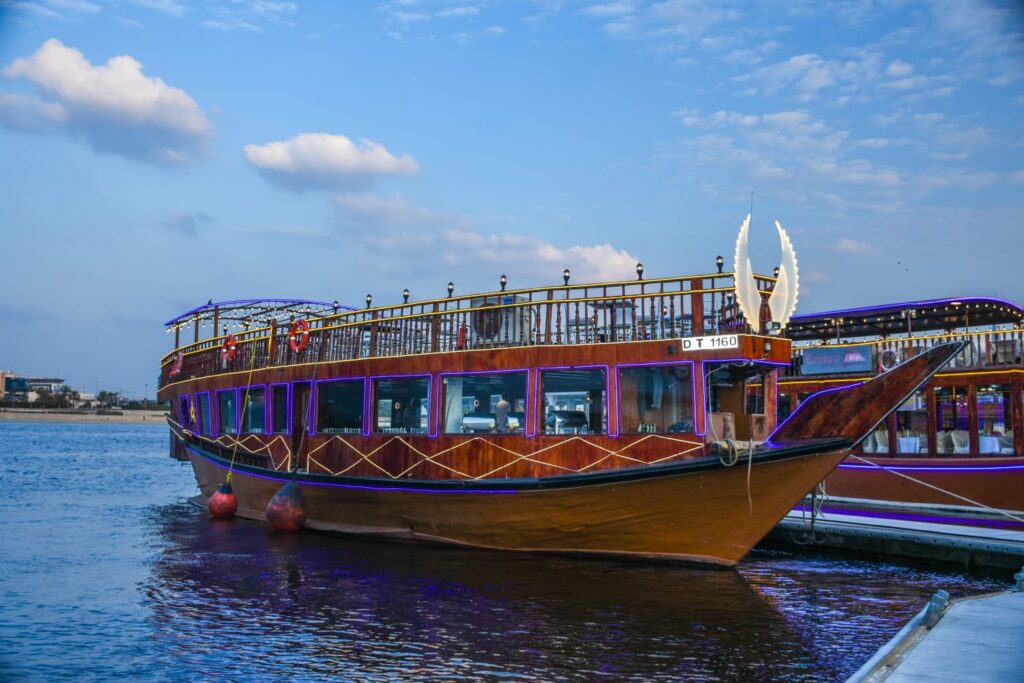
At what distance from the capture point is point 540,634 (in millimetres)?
10773

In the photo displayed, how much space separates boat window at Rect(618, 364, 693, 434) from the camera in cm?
1431

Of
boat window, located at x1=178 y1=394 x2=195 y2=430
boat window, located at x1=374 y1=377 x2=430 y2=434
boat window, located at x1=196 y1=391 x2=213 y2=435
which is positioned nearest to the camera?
boat window, located at x1=374 y1=377 x2=430 y2=434

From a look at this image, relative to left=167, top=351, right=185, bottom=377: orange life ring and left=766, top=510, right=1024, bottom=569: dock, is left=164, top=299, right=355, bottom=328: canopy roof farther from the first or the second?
left=766, top=510, right=1024, bottom=569: dock

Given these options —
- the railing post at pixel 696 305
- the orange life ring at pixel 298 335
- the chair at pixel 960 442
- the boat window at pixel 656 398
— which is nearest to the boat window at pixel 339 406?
the orange life ring at pixel 298 335

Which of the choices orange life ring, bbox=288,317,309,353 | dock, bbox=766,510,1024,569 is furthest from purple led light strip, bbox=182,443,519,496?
dock, bbox=766,510,1024,569

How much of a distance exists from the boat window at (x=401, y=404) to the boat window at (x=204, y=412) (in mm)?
8695

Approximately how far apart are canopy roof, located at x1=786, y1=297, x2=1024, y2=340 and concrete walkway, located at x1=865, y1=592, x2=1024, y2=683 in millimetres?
14503

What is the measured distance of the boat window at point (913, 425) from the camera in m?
21.3

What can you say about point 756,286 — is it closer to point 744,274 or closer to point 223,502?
point 744,274

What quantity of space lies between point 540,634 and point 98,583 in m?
7.96

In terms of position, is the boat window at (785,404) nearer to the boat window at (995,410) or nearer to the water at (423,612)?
the boat window at (995,410)

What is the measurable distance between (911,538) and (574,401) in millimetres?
6772

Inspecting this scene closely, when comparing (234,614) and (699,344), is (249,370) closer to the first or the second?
(234,614)

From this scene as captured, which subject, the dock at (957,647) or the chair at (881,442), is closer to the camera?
the dock at (957,647)
